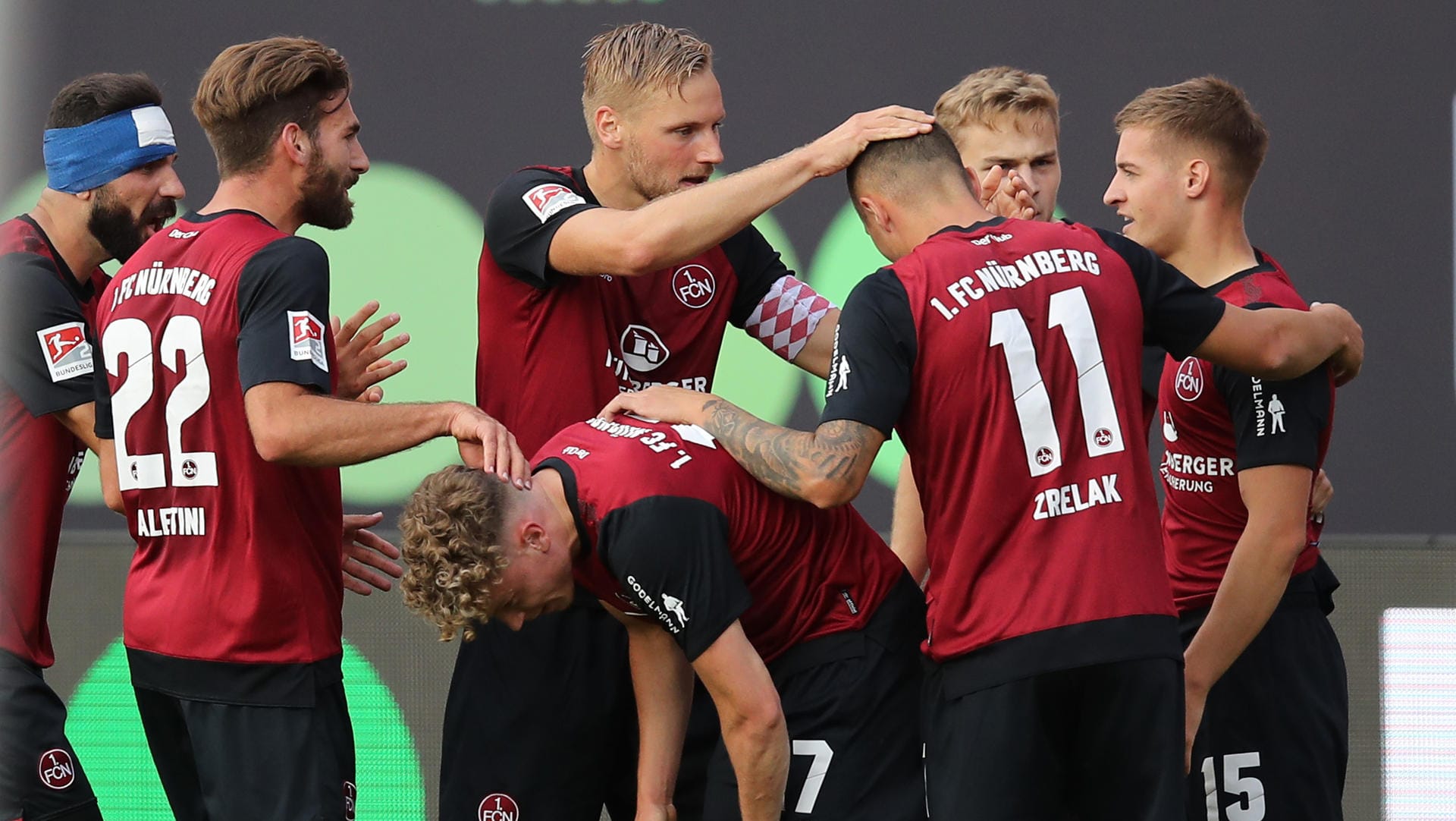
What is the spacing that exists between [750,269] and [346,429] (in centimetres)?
109

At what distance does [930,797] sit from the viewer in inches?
106

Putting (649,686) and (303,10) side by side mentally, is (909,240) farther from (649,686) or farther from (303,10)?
(303,10)

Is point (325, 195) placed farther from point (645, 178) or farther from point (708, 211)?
point (708, 211)

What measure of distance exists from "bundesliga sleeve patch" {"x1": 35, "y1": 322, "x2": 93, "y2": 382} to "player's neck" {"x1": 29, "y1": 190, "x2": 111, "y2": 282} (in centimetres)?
21

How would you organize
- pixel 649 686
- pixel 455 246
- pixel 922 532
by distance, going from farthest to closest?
pixel 455 246
pixel 922 532
pixel 649 686

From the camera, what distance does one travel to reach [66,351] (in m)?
3.50

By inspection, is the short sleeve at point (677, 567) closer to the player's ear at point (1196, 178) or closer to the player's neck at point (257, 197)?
the player's neck at point (257, 197)

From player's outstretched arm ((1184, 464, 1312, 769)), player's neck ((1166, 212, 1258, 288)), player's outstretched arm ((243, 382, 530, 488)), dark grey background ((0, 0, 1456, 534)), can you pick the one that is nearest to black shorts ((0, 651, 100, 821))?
player's outstretched arm ((243, 382, 530, 488))

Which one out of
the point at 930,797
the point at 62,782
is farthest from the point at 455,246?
the point at 930,797

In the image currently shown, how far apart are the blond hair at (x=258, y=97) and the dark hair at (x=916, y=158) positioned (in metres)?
1.15

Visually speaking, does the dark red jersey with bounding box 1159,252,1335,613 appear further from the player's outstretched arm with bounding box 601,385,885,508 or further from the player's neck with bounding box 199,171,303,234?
the player's neck with bounding box 199,171,303,234

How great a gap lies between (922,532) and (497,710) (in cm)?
128

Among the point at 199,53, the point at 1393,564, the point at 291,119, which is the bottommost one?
the point at 1393,564

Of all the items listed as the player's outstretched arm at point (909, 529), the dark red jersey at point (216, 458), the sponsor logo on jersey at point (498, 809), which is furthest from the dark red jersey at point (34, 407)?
the player's outstretched arm at point (909, 529)
